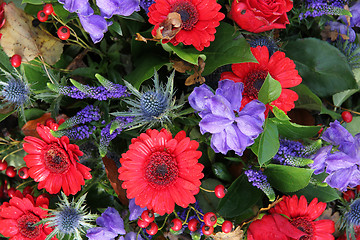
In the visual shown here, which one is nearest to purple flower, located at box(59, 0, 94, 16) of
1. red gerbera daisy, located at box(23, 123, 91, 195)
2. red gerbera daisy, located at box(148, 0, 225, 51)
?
red gerbera daisy, located at box(148, 0, 225, 51)

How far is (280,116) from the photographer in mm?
615

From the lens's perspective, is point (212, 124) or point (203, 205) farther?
point (203, 205)

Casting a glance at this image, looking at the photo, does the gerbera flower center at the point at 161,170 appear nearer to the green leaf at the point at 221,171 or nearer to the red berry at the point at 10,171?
the green leaf at the point at 221,171

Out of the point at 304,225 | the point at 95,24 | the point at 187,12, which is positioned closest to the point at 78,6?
the point at 95,24

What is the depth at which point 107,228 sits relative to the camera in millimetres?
709

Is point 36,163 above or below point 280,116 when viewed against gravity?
below

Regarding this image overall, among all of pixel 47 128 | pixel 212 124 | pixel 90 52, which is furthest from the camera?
pixel 90 52

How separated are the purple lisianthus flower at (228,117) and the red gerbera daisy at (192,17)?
101 mm

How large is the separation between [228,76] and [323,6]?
29 cm

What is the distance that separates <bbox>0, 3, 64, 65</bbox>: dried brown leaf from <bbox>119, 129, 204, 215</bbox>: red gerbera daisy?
1.07 ft

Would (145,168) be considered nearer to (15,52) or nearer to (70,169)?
(70,169)

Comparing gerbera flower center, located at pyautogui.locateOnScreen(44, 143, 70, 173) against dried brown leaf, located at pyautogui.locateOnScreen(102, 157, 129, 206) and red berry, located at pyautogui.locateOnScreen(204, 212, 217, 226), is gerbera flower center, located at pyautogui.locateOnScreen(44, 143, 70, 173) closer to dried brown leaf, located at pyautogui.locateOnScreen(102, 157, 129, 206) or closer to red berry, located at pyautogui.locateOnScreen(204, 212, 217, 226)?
dried brown leaf, located at pyautogui.locateOnScreen(102, 157, 129, 206)

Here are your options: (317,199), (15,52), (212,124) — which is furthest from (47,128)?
(317,199)

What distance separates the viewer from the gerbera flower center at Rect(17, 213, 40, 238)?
74 cm
